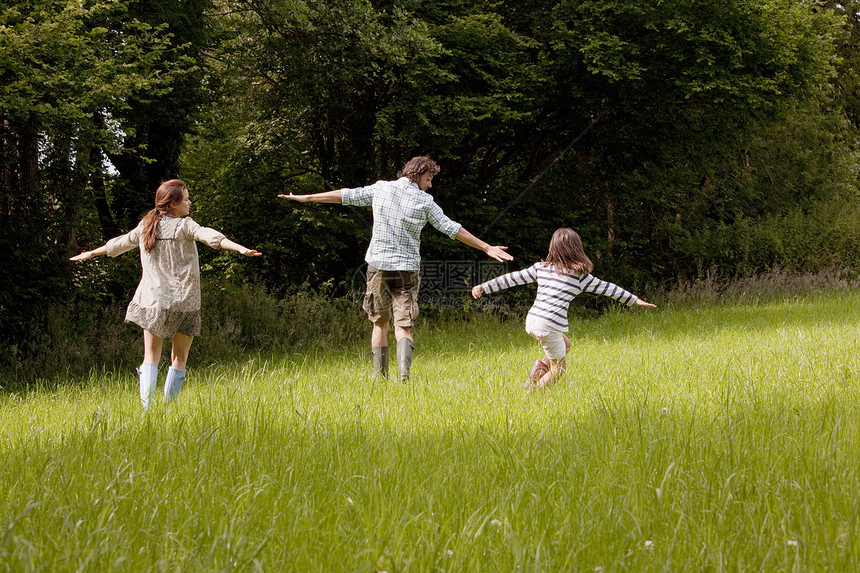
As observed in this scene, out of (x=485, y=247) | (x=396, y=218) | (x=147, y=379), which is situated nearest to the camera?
(x=147, y=379)

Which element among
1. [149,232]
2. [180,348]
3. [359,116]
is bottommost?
[180,348]

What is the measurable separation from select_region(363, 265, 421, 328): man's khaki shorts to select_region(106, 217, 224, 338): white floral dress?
164 cm

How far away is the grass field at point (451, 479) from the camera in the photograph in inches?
89.4

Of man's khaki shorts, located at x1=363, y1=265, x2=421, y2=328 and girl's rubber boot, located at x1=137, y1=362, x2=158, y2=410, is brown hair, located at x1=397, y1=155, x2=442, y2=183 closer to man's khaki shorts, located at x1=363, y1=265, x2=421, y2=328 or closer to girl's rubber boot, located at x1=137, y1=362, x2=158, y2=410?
man's khaki shorts, located at x1=363, y1=265, x2=421, y2=328

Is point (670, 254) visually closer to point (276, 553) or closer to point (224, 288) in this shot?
point (224, 288)

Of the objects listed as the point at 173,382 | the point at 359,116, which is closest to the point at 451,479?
the point at 173,382

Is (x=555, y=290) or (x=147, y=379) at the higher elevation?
(x=555, y=290)

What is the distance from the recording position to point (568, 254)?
19.2 feet

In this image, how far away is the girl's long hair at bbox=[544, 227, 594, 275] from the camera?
5.82 m

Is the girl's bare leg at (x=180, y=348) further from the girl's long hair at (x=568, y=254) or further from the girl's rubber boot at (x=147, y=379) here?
the girl's long hair at (x=568, y=254)

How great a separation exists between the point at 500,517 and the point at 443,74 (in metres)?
11.5

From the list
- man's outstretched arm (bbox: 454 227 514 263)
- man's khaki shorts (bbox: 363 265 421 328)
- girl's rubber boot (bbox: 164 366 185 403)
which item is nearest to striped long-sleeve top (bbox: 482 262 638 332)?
man's outstretched arm (bbox: 454 227 514 263)

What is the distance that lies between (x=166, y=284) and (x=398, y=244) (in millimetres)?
2061

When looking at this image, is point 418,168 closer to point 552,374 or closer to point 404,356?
point 404,356
